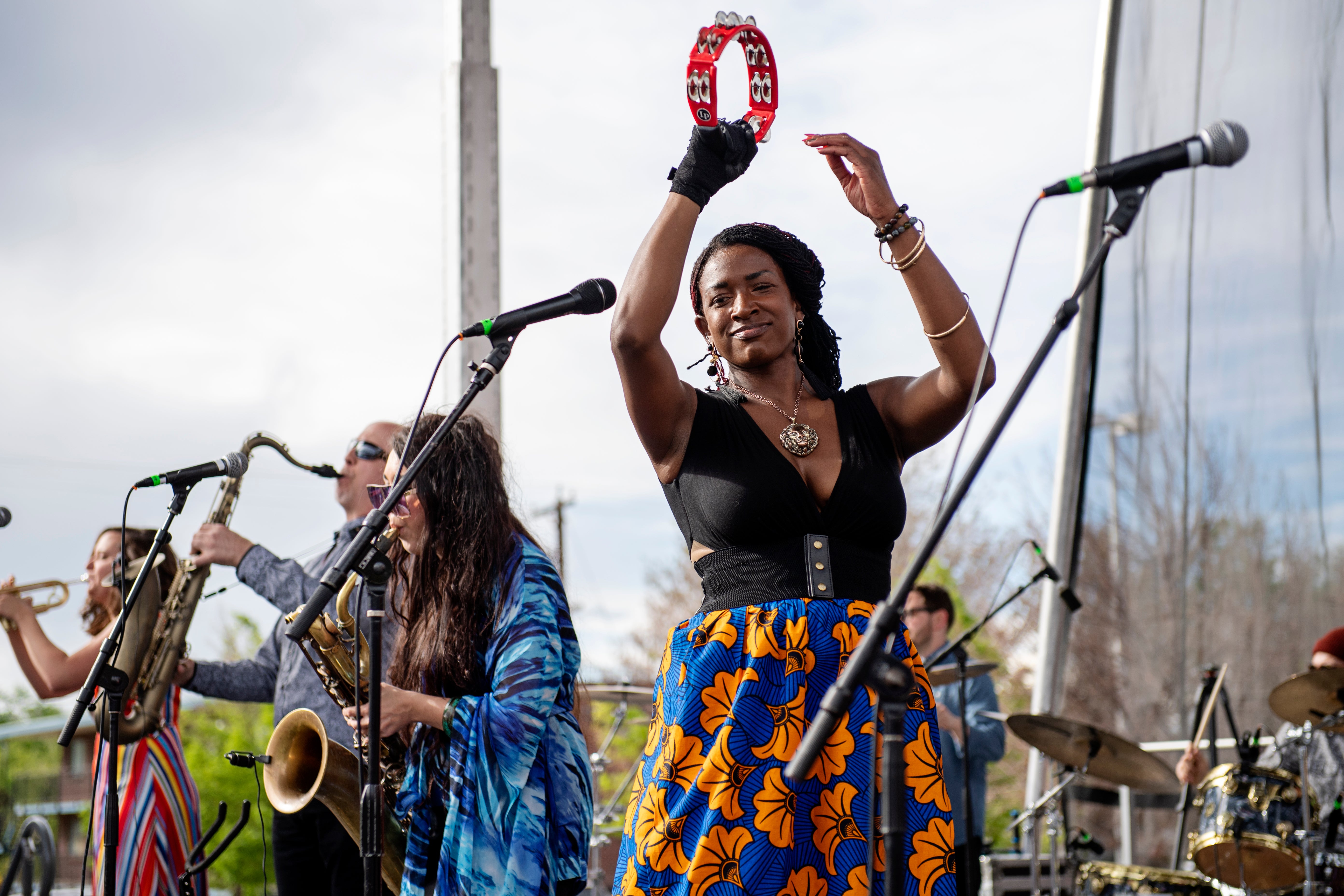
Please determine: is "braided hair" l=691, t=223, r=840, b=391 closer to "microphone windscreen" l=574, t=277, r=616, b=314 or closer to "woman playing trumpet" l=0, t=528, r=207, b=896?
"microphone windscreen" l=574, t=277, r=616, b=314

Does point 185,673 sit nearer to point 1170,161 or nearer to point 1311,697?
point 1170,161

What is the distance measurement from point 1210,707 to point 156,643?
4762 mm

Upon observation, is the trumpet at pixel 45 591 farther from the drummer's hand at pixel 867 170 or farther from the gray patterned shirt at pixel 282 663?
the drummer's hand at pixel 867 170

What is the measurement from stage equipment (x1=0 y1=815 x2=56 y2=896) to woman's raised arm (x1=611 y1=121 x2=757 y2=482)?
5.22m

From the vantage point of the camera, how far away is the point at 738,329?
7.19 feet

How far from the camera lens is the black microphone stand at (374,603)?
2252 millimetres

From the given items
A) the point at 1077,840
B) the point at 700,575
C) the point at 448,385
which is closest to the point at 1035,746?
the point at 1077,840

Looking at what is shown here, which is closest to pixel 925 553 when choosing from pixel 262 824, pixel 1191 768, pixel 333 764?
pixel 333 764

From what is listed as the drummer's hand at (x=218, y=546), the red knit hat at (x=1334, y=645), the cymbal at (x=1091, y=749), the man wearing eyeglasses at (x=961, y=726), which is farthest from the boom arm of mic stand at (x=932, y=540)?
the red knit hat at (x=1334, y=645)

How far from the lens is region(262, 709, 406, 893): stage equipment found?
9.71 ft

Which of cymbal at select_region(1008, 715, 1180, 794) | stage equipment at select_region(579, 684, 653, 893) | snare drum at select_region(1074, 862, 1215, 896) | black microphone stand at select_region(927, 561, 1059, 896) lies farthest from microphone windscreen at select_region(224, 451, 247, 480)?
snare drum at select_region(1074, 862, 1215, 896)

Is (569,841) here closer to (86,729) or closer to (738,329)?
(738,329)

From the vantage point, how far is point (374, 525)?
90.3 inches

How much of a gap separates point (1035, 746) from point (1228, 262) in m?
3.24
